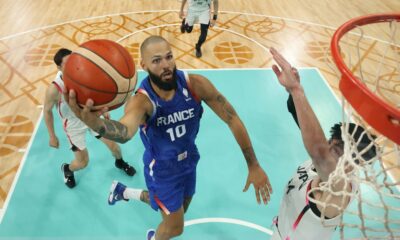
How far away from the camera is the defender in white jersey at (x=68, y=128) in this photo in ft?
9.27

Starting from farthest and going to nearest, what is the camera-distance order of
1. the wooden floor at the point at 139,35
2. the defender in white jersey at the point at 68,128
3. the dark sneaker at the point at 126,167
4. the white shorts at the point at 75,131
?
the wooden floor at the point at 139,35 < the dark sneaker at the point at 126,167 < the white shorts at the point at 75,131 < the defender in white jersey at the point at 68,128

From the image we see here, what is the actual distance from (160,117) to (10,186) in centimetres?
232

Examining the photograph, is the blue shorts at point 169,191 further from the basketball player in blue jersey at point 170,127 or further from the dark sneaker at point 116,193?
the dark sneaker at point 116,193

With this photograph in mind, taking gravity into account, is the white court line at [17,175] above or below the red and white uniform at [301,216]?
below

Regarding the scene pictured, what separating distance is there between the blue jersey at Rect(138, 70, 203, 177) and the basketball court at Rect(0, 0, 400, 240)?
928 mm

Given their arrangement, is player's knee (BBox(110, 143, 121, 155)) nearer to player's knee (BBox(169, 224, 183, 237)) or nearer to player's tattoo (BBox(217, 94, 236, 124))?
player's knee (BBox(169, 224, 183, 237))

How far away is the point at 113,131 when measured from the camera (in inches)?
75.2

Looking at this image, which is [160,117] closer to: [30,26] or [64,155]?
[64,155]

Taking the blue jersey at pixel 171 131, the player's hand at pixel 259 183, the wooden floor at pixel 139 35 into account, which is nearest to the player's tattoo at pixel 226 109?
the blue jersey at pixel 171 131

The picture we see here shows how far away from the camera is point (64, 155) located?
3939 millimetres

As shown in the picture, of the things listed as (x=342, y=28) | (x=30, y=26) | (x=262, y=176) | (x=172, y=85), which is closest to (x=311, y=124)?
(x=342, y=28)

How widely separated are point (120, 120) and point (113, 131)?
0.48ft

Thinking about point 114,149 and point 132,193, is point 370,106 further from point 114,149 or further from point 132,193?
point 114,149

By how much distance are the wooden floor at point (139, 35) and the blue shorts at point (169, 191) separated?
2044mm
